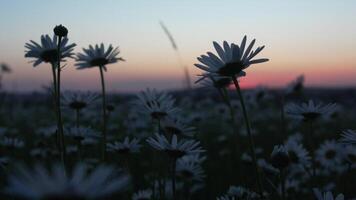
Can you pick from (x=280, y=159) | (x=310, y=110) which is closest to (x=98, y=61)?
(x=310, y=110)

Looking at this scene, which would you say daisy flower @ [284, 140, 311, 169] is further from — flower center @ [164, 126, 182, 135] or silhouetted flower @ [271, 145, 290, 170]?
silhouetted flower @ [271, 145, 290, 170]

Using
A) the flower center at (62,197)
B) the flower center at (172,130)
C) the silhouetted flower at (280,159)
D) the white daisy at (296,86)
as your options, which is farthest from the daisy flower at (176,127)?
the white daisy at (296,86)

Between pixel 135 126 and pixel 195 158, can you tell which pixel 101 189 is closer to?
pixel 195 158

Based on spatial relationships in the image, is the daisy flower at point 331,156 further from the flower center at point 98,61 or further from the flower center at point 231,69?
the flower center at point 231,69

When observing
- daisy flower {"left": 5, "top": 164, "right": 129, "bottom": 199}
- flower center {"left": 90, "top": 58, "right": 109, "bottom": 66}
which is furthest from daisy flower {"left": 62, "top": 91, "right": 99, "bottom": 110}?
daisy flower {"left": 5, "top": 164, "right": 129, "bottom": 199}

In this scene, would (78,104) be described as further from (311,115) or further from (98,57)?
(311,115)

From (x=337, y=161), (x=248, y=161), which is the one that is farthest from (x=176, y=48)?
(x=337, y=161)
